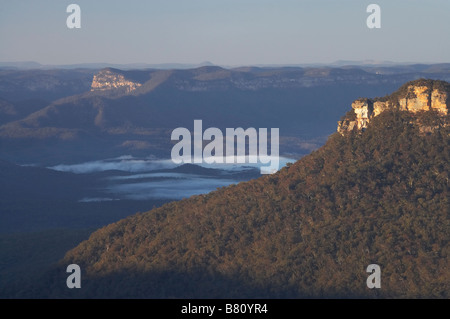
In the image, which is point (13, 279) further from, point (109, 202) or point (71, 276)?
point (109, 202)

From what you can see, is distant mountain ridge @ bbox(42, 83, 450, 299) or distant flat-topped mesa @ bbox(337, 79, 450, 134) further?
distant flat-topped mesa @ bbox(337, 79, 450, 134)

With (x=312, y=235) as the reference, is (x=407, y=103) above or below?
above

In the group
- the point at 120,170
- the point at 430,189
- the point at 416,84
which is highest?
the point at 416,84

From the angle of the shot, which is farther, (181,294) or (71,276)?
(71,276)

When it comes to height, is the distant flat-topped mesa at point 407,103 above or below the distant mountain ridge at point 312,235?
above

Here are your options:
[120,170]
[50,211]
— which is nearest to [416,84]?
[50,211]

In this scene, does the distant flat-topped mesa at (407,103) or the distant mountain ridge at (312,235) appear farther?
the distant flat-topped mesa at (407,103)

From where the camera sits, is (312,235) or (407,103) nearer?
(312,235)

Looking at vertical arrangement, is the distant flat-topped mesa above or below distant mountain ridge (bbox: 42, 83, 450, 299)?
above
